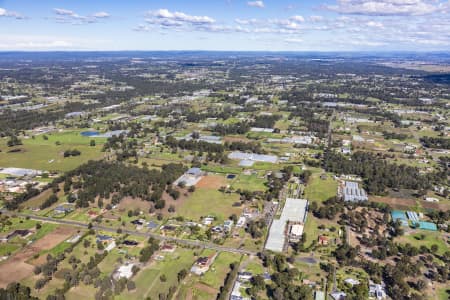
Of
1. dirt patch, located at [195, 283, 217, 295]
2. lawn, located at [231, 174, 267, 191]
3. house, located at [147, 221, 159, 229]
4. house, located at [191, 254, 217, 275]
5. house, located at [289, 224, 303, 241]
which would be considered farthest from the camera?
lawn, located at [231, 174, 267, 191]

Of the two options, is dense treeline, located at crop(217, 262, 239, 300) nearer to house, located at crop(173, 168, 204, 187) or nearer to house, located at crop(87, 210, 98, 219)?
house, located at crop(87, 210, 98, 219)

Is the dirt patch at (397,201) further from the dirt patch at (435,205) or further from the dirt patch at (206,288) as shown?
the dirt patch at (206,288)

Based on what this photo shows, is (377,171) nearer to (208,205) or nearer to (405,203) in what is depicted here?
(405,203)

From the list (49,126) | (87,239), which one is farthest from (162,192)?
(49,126)

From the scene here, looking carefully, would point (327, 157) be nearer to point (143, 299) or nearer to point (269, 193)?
point (269, 193)

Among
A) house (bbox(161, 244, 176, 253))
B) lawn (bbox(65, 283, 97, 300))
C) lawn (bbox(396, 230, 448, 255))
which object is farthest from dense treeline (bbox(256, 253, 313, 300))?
lawn (bbox(396, 230, 448, 255))

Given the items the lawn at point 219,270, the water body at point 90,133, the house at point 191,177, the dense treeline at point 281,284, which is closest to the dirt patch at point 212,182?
the house at point 191,177
